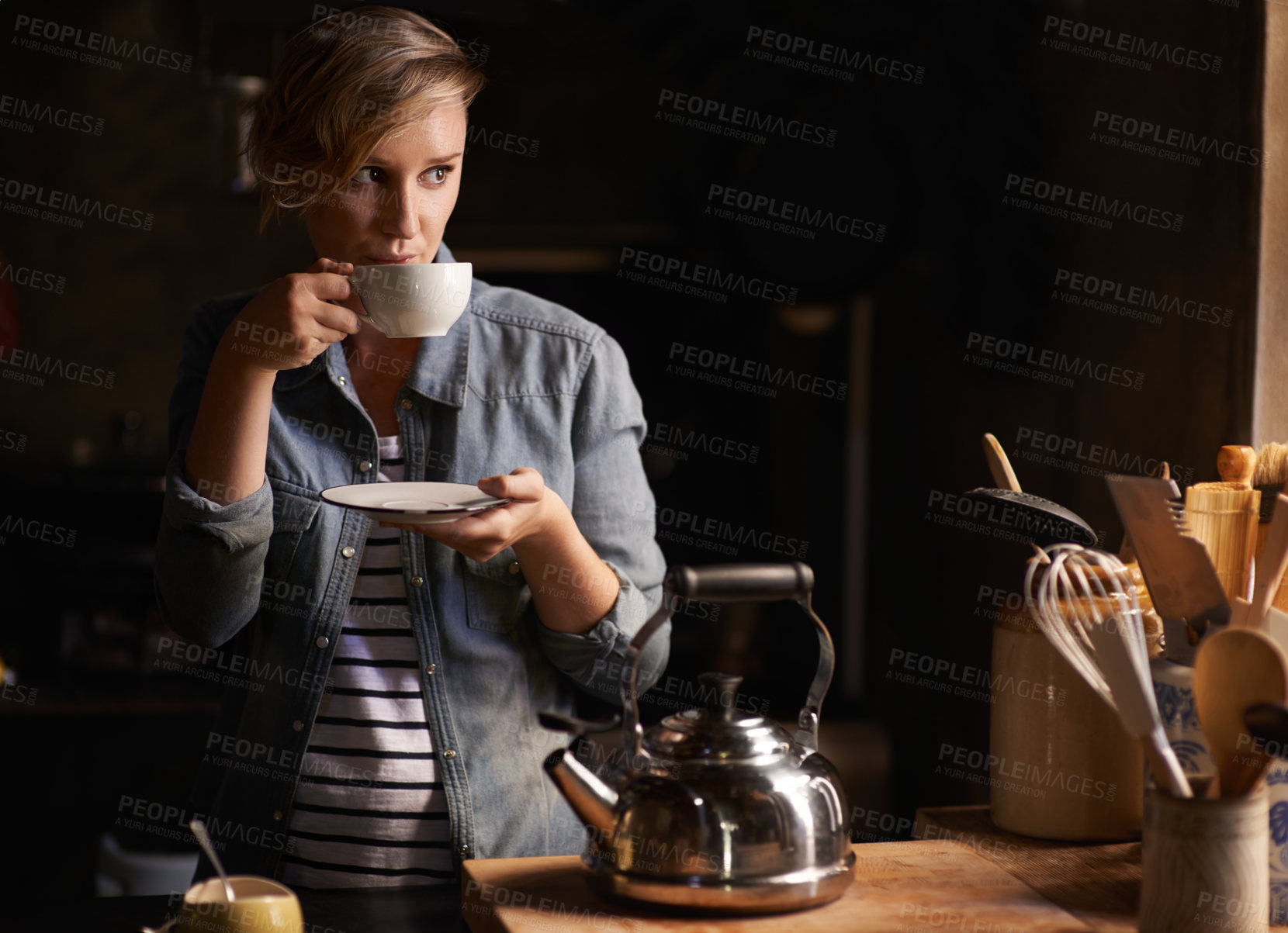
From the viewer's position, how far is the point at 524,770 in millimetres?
A: 1268

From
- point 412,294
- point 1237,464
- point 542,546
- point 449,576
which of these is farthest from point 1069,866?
point 412,294

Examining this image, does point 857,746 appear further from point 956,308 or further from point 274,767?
point 274,767

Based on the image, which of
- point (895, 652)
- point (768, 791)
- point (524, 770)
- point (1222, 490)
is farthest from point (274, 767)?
point (895, 652)

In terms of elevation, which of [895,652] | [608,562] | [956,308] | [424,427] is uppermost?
[956,308]

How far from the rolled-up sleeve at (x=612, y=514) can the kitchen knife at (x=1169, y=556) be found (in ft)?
1.61

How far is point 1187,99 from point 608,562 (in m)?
0.90

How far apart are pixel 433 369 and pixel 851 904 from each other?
693mm

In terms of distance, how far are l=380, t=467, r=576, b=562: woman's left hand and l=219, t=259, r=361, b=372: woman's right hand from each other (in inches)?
7.5

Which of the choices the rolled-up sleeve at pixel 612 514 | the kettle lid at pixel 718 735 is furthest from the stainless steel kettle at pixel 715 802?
the rolled-up sleeve at pixel 612 514

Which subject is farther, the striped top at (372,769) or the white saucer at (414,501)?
the striped top at (372,769)

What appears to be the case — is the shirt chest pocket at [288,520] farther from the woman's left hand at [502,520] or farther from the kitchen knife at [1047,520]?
the kitchen knife at [1047,520]

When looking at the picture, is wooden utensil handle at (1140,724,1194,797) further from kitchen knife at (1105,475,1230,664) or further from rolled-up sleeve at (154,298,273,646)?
rolled-up sleeve at (154,298,273,646)

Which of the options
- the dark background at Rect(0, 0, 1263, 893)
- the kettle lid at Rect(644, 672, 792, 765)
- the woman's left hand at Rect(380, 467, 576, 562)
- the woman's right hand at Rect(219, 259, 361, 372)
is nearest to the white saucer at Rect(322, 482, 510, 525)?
the woman's left hand at Rect(380, 467, 576, 562)

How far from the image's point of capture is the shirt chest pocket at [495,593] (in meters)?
1.25
